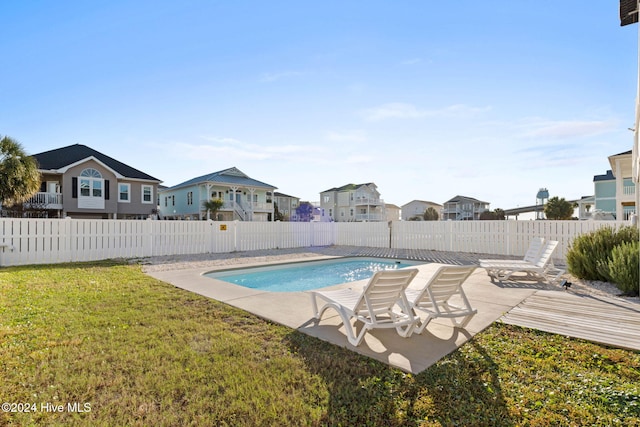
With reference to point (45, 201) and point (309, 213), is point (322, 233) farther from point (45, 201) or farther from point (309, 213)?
point (309, 213)

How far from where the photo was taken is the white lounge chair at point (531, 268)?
295 inches

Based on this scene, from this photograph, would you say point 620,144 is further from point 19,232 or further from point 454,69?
point 19,232

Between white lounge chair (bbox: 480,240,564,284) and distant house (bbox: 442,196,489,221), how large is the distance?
148 feet

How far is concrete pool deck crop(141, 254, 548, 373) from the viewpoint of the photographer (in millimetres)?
3498

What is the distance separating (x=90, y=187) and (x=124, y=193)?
2365mm

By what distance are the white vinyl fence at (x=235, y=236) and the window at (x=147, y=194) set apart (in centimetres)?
1473

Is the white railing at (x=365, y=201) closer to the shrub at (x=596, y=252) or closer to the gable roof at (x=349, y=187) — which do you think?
the gable roof at (x=349, y=187)

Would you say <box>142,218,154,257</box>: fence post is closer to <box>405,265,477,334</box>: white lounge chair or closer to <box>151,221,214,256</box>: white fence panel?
<box>151,221,214,256</box>: white fence panel

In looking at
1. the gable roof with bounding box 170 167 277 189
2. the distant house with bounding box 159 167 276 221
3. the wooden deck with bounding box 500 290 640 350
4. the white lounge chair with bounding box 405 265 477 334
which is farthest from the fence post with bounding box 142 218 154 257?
the gable roof with bounding box 170 167 277 189

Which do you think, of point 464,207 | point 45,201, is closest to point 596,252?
point 45,201

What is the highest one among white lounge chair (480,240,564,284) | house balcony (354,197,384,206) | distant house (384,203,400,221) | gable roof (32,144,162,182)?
gable roof (32,144,162,182)

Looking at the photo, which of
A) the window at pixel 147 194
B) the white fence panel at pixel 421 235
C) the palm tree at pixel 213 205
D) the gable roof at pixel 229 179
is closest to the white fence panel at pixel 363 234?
the white fence panel at pixel 421 235

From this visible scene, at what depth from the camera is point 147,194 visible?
25703 millimetres

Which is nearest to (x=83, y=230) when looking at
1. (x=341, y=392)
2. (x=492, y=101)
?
(x=341, y=392)
